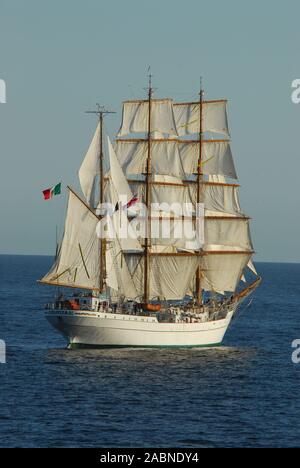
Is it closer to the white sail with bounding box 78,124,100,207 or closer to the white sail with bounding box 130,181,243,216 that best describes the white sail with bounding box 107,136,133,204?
the white sail with bounding box 78,124,100,207

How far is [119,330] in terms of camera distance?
277 feet

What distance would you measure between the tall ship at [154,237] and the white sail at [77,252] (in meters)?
0.08

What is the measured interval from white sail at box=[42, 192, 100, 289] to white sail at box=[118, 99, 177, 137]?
958 centimetres

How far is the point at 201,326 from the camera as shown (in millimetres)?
89938

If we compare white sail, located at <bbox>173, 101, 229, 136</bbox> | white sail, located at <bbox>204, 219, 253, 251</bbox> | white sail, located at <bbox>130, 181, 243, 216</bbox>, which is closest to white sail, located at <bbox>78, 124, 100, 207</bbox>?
white sail, located at <bbox>130, 181, 243, 216</bbox>

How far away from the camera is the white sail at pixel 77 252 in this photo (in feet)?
277

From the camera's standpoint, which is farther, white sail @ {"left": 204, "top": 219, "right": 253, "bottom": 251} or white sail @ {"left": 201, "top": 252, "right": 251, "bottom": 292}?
white sail @ {"left": 201, "top": 252, "right": 251, "bottom": 292}

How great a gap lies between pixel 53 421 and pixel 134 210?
1340 inches

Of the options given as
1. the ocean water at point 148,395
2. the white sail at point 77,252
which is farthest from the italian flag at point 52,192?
the ocean water at point 148,395

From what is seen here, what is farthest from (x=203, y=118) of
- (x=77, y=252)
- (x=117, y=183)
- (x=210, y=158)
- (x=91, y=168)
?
(x=77, y=252)

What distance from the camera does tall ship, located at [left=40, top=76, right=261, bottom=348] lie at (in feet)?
277
